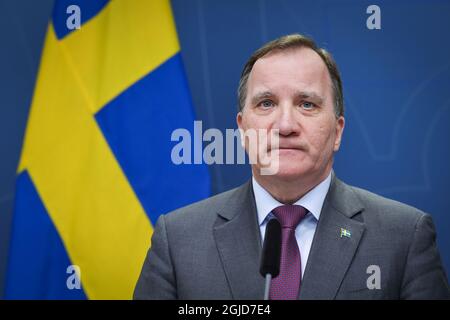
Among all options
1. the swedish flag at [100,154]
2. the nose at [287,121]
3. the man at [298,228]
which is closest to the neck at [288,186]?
the man at [298,228]

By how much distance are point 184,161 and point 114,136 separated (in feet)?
1.04

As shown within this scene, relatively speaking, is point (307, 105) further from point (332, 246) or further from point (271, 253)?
point (271, 253)

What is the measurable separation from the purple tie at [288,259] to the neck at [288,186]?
5 centimetres

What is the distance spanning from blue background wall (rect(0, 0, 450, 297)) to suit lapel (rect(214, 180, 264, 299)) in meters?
1.00

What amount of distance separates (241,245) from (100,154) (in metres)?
1.04

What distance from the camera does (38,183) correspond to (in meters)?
2.38

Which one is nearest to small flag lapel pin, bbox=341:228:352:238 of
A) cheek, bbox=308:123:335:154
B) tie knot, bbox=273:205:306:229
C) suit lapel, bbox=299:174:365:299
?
suit lapel, bbox=299:174:365:299

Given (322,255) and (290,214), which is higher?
(290,214)

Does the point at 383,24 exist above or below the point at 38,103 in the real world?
above

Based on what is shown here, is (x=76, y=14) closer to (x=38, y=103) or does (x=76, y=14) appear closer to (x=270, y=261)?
(x=38, y=103)

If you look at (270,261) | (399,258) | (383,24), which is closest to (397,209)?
(399,258)

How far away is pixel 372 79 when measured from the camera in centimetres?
258

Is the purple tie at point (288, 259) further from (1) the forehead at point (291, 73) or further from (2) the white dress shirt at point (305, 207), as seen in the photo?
(1) the forehead at point (291, 73)

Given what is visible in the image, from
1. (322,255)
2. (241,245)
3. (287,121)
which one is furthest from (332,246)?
(287,121)
